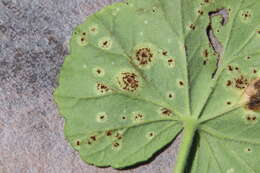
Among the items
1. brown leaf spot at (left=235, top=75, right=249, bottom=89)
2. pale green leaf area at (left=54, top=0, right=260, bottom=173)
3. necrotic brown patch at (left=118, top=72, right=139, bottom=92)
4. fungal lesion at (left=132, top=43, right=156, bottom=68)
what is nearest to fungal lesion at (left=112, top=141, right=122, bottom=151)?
pale green leaf area at (left=54, top=0, right=260, bottom=173)

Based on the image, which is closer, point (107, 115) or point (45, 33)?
point (107, 115)

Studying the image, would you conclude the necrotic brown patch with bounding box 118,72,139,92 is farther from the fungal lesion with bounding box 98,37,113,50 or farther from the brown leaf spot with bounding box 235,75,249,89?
the brown leaf spot with bounding box 235,75,249,89

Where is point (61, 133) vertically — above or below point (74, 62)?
below

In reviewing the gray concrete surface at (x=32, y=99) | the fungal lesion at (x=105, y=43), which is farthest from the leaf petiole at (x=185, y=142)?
the fungal lesion at (x=105, y=43)

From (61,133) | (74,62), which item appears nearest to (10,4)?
(74,62)

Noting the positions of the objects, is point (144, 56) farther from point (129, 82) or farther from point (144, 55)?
point (129, 82)

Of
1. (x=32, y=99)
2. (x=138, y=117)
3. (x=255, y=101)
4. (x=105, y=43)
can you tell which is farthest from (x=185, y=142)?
(x=32, y=99)

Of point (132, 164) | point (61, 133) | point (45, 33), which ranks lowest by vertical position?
point (132, 164)

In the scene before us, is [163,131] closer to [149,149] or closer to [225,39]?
[149,149]
